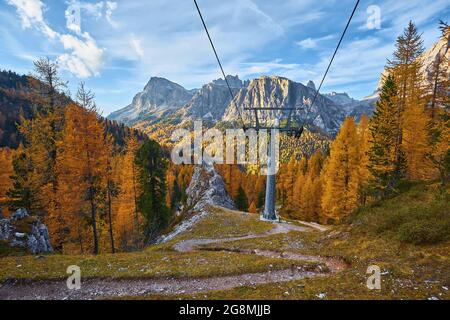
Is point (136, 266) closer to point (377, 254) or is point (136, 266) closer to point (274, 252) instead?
point (274, 252)

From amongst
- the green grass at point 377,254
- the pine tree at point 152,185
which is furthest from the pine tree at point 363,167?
the pine tree at point 152,185

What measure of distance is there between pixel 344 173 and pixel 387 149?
291 inches

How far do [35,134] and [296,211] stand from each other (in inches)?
1919

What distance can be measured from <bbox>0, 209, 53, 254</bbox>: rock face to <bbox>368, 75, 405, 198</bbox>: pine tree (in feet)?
98.7

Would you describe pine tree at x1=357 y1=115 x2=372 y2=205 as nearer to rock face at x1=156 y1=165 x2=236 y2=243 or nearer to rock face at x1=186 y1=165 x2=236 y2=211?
rock face at x1=156 y1=165 x2=236 y2=243

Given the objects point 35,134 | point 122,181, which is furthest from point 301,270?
point 122,181

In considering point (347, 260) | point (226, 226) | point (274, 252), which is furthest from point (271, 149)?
point (347, 260)

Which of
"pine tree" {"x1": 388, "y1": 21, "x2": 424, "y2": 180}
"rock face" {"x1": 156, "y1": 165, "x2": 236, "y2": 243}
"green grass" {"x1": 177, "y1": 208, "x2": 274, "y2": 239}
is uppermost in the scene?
"pine tree" {"x1": 388, "y1": 21, "x2": 424, "y2": 180}

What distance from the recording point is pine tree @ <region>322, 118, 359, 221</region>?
3052 centimetres

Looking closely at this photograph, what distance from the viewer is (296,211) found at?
178ft

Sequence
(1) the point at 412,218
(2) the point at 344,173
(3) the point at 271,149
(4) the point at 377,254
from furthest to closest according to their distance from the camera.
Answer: (2) the point at 344,173, (3) the point at 271,149, (1) the point at 412,218, (4) the point at 377,254

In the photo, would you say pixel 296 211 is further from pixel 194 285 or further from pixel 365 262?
pixel 194 285

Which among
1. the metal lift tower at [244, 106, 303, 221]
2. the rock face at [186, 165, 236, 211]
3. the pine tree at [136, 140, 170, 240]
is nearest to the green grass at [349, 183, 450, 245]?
the metal lift tower at [244, 106, 303, 221]

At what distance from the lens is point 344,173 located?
1244 inches
